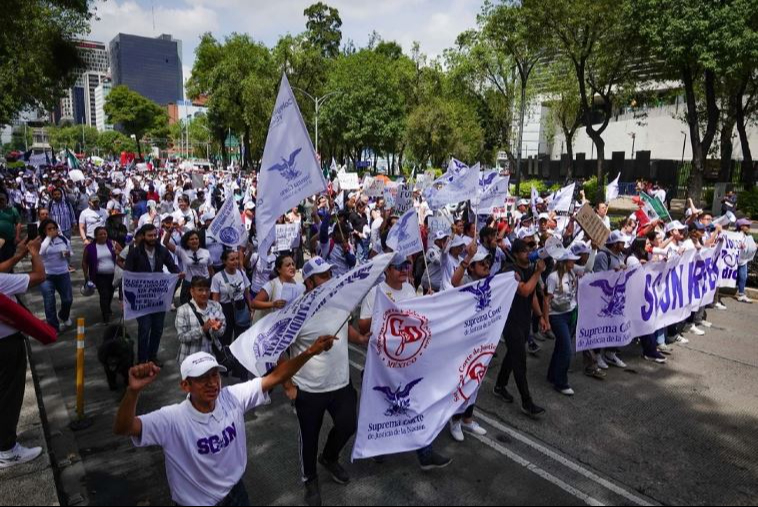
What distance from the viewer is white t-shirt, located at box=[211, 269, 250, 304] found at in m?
6.21

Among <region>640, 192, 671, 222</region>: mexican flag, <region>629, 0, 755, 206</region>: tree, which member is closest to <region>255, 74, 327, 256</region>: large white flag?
<region>640, 192, 671, 222</region>: mexican flag

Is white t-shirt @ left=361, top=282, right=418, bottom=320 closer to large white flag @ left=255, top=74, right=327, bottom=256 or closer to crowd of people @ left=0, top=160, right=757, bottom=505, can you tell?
crowd of people @ left=0, top=160, right=757, bottom=505

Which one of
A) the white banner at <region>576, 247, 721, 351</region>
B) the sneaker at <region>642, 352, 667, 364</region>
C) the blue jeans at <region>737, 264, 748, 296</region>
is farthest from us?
the blue jeans at <region>737, 264, 748, 296</region>

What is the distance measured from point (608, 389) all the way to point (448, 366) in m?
2.87

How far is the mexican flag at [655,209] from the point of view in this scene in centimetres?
1087

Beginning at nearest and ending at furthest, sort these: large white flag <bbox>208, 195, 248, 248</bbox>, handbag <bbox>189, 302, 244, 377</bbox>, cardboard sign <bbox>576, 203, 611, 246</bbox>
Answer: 1. handbag <bbox>189, 302, 244, 377</bbox>
2. cardboard sign <bbox>576, 203, 611, 246</bbox>
3. large white flag <bbox>208, 195, 248, 248</bbox>

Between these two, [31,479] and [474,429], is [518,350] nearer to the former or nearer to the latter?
[474,429]

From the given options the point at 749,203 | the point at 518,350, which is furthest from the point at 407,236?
the point at 749,203

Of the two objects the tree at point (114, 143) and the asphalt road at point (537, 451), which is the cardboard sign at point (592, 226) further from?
the tree at point (114, 143)

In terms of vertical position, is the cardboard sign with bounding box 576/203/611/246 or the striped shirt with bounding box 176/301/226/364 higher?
the cardboard sign with bounding box 576/203/611/246

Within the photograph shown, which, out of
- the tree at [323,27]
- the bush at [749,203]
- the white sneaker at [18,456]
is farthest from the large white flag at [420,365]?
the tree at [323,27]

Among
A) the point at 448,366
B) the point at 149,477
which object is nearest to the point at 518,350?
the point at 448,366

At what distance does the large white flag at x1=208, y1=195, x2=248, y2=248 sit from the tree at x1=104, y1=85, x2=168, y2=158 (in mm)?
87782

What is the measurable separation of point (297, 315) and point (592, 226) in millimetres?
4396
